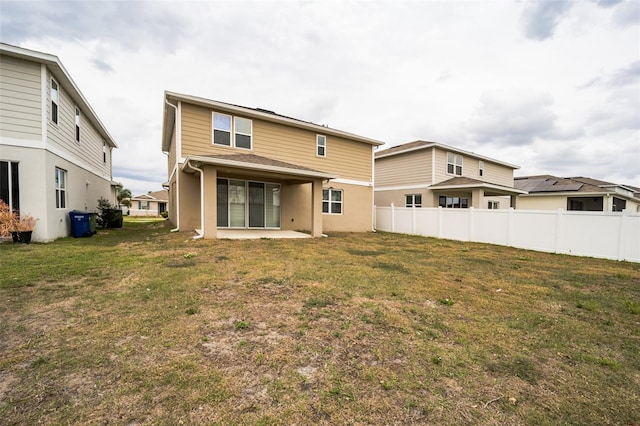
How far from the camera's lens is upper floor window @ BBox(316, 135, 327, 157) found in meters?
14.8

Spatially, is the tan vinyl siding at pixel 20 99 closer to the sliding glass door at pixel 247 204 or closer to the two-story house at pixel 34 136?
the two-story house at pixel 34 136

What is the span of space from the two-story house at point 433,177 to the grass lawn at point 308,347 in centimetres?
1238

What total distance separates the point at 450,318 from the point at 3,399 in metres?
4.46

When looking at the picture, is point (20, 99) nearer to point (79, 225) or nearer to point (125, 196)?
point (79, 225)

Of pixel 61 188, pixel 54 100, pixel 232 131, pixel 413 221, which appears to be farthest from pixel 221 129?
pixel 413 221

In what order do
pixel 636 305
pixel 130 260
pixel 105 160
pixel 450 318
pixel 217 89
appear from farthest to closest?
pixel 105 160 → pixel 217 89 → pixel 130 260 → pixel 636 305 → pixel 450 318

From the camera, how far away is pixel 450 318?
370 cm

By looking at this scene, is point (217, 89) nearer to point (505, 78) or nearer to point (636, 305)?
point (505, 78)

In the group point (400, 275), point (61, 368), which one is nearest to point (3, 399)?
point (61, 368)

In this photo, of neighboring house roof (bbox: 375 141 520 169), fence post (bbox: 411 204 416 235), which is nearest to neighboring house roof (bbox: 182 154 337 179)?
fence post (bbox: 411 204 416 235)

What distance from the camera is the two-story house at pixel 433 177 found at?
1745 cm

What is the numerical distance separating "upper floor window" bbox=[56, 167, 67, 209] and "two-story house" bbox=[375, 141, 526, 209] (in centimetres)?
1796

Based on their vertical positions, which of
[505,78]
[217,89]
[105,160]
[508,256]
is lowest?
[508,256]

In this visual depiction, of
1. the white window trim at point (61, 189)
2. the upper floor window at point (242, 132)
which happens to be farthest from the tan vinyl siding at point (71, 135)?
the upper floor window at point (242, 132)
